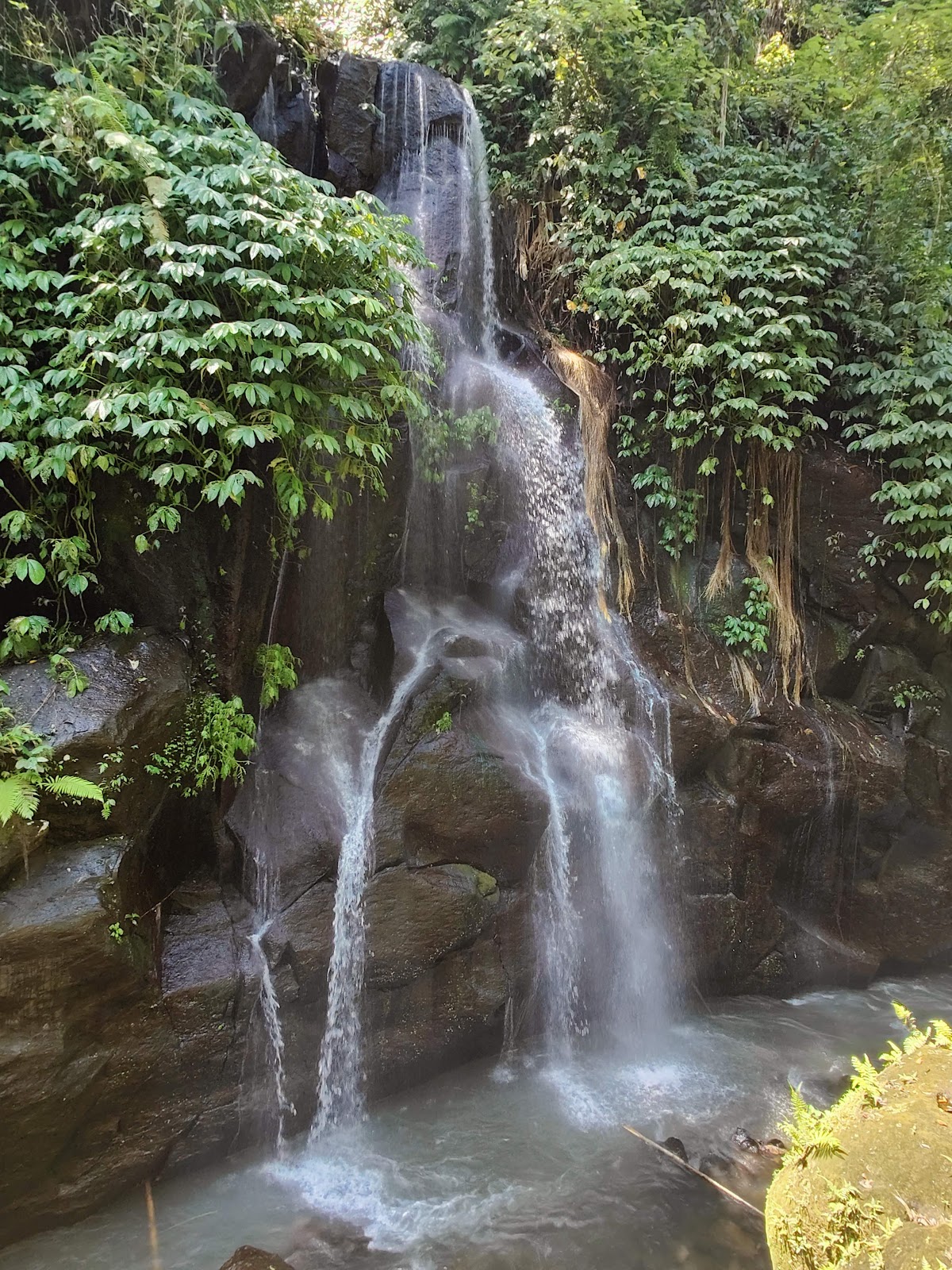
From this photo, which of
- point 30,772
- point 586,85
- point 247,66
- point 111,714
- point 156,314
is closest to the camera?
point 30,772

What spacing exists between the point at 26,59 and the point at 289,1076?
24.6 ft

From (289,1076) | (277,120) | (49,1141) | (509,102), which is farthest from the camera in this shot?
(509,102)

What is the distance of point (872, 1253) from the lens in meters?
1.75

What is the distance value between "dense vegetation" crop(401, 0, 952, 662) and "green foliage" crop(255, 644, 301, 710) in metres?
4.27

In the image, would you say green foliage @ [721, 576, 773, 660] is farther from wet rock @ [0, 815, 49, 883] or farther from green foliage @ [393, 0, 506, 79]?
green foliage @ [393, 0, 506, 79]

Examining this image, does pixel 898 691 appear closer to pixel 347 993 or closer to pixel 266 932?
pixel 347 993

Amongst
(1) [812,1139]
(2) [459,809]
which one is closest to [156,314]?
(2) [459,809]

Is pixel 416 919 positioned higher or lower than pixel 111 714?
lower

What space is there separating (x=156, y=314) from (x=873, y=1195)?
208 inches

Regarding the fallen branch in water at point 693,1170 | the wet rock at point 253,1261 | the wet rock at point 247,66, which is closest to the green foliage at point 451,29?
the wet rock at point 247,66

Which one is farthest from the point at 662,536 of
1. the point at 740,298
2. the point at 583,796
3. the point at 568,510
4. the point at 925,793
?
the point at 925,793

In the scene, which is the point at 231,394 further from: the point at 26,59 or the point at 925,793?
the point at 925,793

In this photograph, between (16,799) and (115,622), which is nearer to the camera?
(16,799)

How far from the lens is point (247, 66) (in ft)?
23.5
